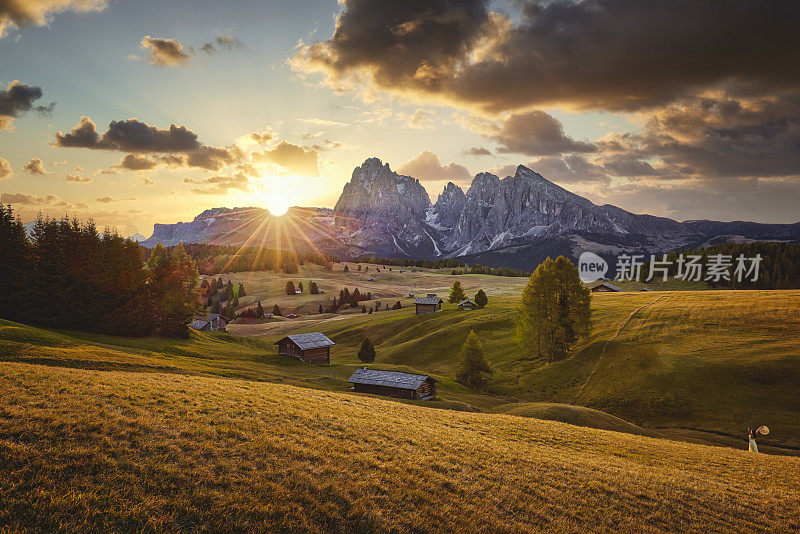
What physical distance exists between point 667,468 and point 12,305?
7673 cm

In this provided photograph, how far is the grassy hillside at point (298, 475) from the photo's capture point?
9727 mm

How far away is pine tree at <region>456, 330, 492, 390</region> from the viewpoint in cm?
6291

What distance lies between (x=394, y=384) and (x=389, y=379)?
152 centimetres

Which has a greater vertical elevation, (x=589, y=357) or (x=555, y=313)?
(x=555, y=313)

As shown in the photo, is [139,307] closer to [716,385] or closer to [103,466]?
[103,466]

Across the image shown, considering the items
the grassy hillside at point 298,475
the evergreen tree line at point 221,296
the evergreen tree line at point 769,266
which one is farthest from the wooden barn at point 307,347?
the evergreen tree line at point 769,266

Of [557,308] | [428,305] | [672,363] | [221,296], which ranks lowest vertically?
[221,296]

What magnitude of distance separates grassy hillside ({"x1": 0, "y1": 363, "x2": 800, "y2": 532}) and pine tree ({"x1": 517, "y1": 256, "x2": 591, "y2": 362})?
42990mm

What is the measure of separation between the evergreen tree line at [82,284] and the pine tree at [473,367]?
50.4 m

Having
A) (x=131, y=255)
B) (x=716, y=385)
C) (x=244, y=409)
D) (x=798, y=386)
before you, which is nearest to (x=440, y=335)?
(x=716, y=385)

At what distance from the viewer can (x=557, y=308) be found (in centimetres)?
6706

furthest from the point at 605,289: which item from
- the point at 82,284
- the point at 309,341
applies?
the point at 82,284

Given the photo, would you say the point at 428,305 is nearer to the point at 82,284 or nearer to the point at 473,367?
the point at 473,367

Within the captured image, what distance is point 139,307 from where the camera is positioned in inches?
2406
